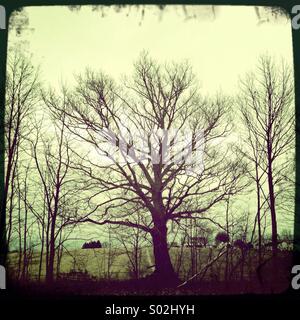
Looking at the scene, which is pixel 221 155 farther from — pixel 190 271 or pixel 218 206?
pixel 190 271

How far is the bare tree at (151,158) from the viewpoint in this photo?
3496 millimetres

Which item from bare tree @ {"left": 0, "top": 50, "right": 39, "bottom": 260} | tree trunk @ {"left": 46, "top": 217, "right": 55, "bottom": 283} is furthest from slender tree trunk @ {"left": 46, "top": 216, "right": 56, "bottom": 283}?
bare tree @ {"left": 0, "top": 50, "right": 39, "bottom": 260}

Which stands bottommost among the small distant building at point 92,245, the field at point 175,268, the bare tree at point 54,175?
the field at point 175,268

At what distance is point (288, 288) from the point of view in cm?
327

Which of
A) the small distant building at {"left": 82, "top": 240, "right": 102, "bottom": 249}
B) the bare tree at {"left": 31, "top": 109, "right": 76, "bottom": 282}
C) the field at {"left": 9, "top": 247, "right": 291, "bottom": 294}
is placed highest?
the bare tree at {"left": 31, "top": 109, "right": 76, "bottom": 282}

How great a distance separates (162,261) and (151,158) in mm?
836

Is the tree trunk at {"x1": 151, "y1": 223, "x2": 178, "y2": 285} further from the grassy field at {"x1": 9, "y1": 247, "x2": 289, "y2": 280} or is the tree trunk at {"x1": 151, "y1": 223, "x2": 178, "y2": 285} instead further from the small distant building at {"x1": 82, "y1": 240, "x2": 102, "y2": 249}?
the small distant building at {"x1": 82, "y1": 240, "x2": 102, "y2": 249}

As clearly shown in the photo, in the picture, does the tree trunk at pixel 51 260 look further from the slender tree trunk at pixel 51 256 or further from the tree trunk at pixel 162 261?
the tree trunk at pixel 162 261

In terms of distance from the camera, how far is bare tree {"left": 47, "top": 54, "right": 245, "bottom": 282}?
3496 mm

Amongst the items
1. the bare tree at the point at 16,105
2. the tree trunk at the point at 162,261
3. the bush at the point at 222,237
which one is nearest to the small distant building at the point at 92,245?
the tree trunk at the point at 162,261

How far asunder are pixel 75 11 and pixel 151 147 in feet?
4.19

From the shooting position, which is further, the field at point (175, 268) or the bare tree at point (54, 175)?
the bare tree at point (54, 175)

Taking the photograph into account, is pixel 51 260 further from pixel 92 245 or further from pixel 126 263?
pixel 126 263
